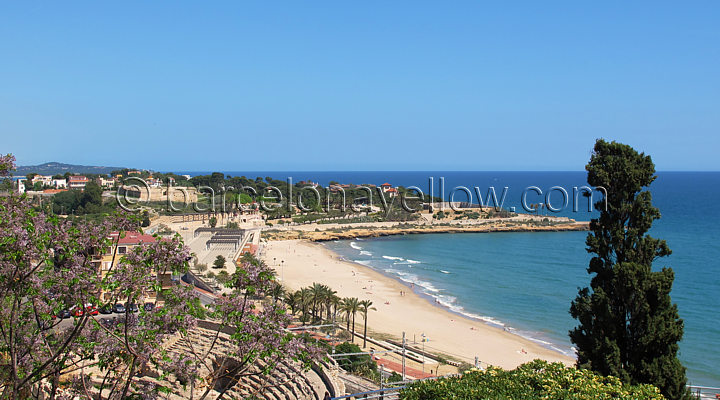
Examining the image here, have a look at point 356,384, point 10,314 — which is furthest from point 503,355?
point 10,314

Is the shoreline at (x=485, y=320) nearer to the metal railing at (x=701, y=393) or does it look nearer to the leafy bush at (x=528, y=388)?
the metal railing at (x=701, y=393)

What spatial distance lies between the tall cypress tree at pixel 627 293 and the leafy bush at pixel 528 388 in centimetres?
442

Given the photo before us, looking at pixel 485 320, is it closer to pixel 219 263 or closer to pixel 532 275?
pixel 532 275

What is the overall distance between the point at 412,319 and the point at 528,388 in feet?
75.0

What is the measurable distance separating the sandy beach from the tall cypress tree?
1058 centimetres

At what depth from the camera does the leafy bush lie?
22.2ft

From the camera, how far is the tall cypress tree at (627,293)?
11.4 meters

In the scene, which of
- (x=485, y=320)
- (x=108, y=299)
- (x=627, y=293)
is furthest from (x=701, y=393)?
(x=108, y=299)

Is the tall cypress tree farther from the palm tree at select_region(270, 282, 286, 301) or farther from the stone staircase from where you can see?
the palm tree at select_region(270, 282, 286, 301)

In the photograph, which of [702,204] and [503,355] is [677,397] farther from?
[702,204]

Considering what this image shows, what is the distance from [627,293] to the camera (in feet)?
39.1

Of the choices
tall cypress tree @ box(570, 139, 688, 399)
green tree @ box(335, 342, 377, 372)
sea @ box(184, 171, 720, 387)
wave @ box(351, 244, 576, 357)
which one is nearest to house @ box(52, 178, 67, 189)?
sea @ box(184, 171, 720, 387)

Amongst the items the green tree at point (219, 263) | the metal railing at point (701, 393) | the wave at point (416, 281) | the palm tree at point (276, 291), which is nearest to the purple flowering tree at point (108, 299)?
the palm tree at point (276, 291)

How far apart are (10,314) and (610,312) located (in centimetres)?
1126
